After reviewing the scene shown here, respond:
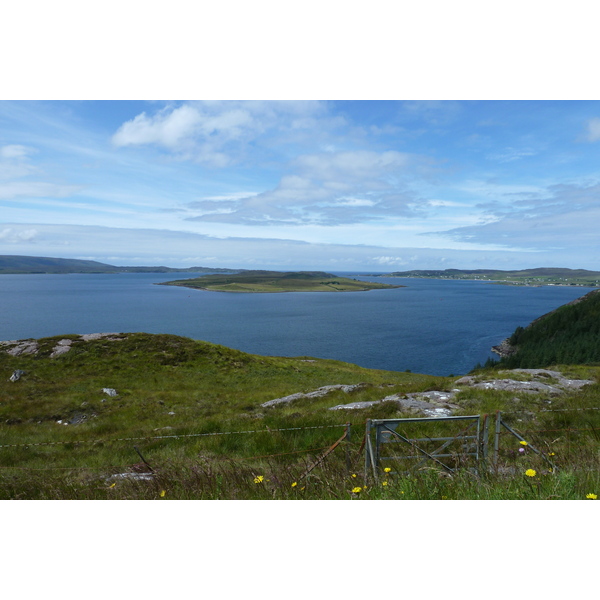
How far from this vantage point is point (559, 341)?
10644 cm

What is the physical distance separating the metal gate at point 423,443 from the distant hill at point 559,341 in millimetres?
83185

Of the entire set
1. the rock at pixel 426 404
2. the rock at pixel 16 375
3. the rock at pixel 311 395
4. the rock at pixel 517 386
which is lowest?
the rock at pixel 16 375

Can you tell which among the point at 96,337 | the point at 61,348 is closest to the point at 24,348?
the point at 61,348

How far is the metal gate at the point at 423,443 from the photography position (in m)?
→ 5.39

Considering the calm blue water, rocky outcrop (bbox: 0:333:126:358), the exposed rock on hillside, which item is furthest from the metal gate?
the calm blue water

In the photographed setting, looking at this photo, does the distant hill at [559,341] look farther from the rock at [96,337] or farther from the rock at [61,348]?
the rock at [61,348]

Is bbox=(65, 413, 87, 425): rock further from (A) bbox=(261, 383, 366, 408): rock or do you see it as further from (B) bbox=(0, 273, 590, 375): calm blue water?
(B) bbox=(0, 273, 590, 375): calm blue water

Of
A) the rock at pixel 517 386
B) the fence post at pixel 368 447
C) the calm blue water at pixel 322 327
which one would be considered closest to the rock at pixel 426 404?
the rock at pixel 517 386

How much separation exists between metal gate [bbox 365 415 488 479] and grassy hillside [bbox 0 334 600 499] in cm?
34

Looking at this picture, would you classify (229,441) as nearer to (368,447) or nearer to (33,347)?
(368,447)

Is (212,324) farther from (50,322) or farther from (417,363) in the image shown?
(417,363)

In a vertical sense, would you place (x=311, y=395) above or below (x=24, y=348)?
above

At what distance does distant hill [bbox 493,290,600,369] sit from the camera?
3450 inches

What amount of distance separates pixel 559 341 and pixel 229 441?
5107 inches
